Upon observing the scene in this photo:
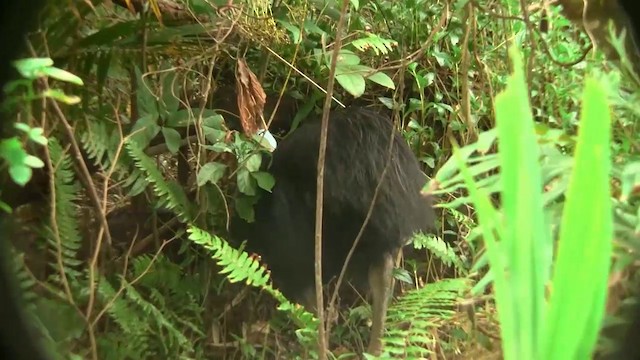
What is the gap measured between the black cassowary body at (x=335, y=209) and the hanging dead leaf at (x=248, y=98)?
0.05m

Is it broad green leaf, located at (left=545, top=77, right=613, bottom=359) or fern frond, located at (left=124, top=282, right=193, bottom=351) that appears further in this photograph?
fern frond, located at (left=124, top=282, right=193, bottom=351)

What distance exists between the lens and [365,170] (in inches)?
37.6

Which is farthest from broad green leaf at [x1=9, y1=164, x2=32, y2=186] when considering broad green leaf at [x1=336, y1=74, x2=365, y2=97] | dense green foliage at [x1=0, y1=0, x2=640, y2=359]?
broad green leaf at [x1=336, y1=74, x2=365, y2=97]

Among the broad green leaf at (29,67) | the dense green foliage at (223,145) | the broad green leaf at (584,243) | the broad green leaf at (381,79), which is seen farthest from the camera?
the broad green leaf at (381,79)

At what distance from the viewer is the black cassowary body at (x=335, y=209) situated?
3.04ft

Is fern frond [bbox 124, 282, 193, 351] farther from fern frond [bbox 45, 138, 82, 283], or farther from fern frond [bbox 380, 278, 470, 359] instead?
fern frond [bbox 380, 278, 470, 359]

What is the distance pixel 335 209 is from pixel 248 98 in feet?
0.64

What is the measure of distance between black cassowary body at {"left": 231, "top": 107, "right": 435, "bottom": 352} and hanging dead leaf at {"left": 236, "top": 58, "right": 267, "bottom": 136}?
0.17ft

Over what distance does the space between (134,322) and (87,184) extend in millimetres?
180

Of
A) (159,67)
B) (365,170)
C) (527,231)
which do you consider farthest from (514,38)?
(527,231)

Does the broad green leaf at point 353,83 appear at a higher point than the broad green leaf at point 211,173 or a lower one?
higher

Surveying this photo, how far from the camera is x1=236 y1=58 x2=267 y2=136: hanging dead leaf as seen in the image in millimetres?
951

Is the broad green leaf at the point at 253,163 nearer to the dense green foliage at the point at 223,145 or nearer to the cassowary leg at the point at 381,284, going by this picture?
the dense green foliage at the point at 223,145

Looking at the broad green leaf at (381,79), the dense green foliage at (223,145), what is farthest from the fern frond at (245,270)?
the broad green leaf at (381,79)
